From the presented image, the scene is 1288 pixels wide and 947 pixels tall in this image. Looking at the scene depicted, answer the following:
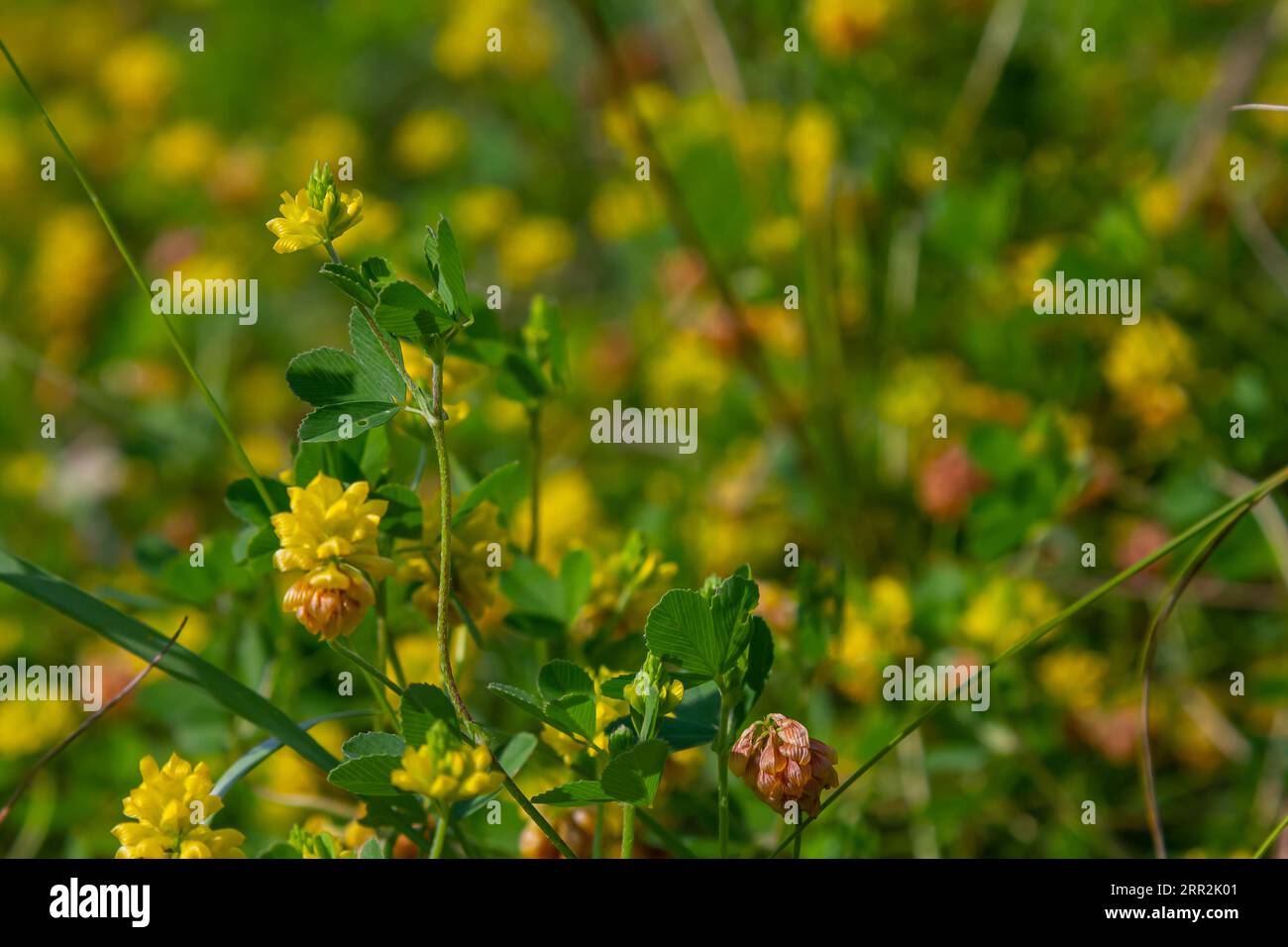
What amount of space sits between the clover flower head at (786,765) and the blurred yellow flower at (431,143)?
1.62m

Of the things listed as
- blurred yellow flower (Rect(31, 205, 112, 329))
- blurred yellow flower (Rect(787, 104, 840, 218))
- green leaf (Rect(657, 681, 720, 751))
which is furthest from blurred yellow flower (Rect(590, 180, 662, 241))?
green leaf (Rect(657, 681, 720, 751))

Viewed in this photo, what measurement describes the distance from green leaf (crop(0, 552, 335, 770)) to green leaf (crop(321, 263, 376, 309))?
257 millimetres

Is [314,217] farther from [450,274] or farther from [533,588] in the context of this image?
[533,588]

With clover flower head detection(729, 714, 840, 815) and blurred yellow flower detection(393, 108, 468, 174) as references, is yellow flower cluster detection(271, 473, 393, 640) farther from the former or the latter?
blurred yellow flower detection(393, 108, 468, 174)

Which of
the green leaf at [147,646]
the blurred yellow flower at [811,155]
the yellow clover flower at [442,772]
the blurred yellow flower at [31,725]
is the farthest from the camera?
the blurred yellow flower at [811,155]

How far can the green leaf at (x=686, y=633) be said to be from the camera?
0.72m

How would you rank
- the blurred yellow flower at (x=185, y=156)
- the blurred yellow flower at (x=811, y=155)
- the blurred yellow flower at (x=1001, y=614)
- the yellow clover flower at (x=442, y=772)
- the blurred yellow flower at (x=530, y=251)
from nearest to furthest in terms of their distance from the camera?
the yellow clover flower at (x=442, y=772) → the blurred yellow flower at (x=1001, y=614) → the blurred yellow flower at (x=811, y=155) → the blurred yellow flower at (x=530, y=251) → the blurred yellow flower at (x=185, y=156)

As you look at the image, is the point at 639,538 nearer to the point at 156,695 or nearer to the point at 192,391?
the point at 156,695

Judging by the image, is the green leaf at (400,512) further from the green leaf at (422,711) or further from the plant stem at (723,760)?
the plant stem at (723,760)

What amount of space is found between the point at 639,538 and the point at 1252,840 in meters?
0.64

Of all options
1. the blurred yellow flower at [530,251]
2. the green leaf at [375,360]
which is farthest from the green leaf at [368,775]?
the blurred yellow flower at [530,251]

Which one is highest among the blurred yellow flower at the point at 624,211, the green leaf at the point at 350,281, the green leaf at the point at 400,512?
the blurred yellow flower at the point at 624,211

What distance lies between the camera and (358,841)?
2.90ft

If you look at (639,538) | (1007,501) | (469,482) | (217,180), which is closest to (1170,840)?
(1007,501)
